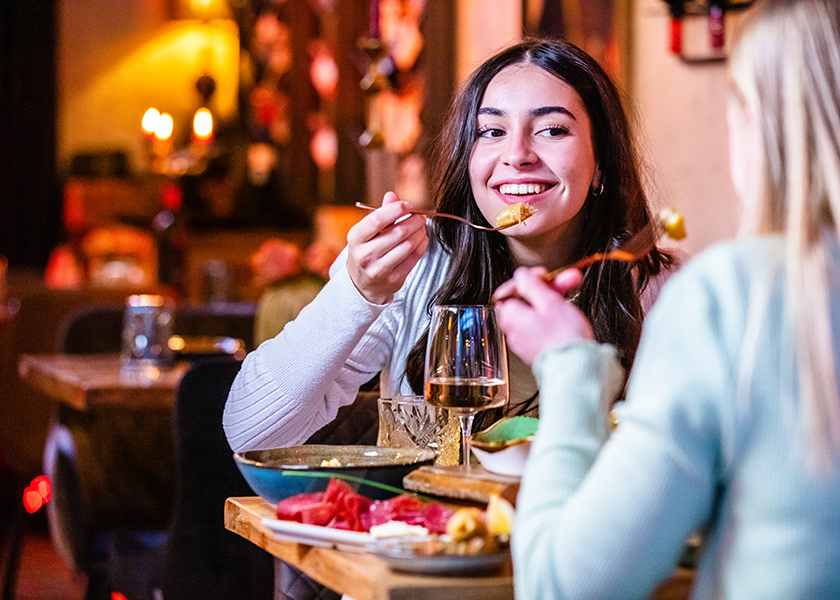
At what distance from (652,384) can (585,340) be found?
138 mm

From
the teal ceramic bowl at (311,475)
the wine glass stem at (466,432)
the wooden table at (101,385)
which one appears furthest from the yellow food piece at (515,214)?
the wooden table at (101,385)

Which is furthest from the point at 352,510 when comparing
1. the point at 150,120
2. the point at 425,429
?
the point at 150,120

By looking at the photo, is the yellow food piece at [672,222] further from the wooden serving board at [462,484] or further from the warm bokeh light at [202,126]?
the warm bokeh light at [202,126]

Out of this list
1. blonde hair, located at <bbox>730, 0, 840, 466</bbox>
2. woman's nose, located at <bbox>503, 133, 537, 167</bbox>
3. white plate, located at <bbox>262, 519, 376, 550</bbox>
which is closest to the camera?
blonde hair, located at <bbox>730, 0, 840, 466</bbox>

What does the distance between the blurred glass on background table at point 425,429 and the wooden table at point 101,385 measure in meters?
1.14

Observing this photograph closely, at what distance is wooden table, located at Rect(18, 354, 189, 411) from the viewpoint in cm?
280

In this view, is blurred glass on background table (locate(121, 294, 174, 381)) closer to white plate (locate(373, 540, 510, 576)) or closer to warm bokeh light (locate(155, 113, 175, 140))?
warm bokeh light (locate(155, 113, 175, 140))

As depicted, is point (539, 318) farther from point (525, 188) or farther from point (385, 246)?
point (525, 188)

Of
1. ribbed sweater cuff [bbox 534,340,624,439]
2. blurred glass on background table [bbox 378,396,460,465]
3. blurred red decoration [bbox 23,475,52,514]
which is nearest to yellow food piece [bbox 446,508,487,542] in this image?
ribbed sweater cuff [bbox 534,340,624,439]

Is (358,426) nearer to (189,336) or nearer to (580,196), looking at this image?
(580,196)

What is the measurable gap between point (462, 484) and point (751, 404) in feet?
1.42

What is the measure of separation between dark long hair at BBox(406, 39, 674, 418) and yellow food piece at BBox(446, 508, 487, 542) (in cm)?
77

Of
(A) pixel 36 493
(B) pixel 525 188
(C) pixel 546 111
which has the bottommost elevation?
(A) pixel 36 493

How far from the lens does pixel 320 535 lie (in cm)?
113
